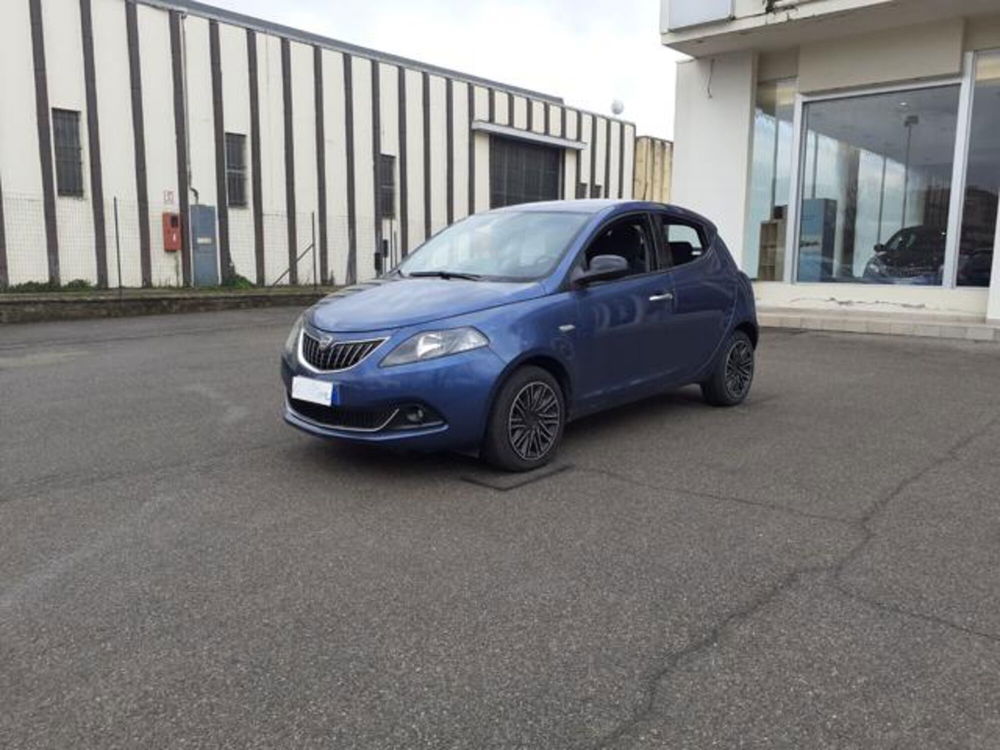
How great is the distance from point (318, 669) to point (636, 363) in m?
3.71

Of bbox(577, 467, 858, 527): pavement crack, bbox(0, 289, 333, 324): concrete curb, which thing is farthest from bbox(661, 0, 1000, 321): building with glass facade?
bbox(577, 467, 858, 527): pavement crack

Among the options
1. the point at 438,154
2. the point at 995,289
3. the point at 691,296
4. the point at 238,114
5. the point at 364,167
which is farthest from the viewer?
the point at 438,154

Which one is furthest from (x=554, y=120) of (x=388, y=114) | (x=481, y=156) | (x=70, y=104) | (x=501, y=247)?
(x=501, y=247)

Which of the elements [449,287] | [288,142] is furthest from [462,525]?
[288,142]

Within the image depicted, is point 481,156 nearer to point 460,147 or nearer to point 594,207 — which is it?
point 460,147

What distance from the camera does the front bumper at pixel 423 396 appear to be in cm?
477

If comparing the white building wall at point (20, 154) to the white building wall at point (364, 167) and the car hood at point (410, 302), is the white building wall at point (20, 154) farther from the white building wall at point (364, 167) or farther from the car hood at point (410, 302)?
the car hood at point (410, 302)

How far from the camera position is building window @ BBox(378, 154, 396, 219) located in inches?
958

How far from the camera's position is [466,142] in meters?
26.4

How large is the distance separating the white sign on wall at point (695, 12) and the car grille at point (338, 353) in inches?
422

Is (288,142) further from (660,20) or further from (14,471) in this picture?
(14,471)

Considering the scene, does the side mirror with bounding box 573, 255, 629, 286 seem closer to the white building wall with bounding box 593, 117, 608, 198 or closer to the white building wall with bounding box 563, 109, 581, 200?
the white building wall with bounding box 563, 109, 581, 200

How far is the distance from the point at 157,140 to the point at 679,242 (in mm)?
16404

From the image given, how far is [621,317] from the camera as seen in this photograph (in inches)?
231
